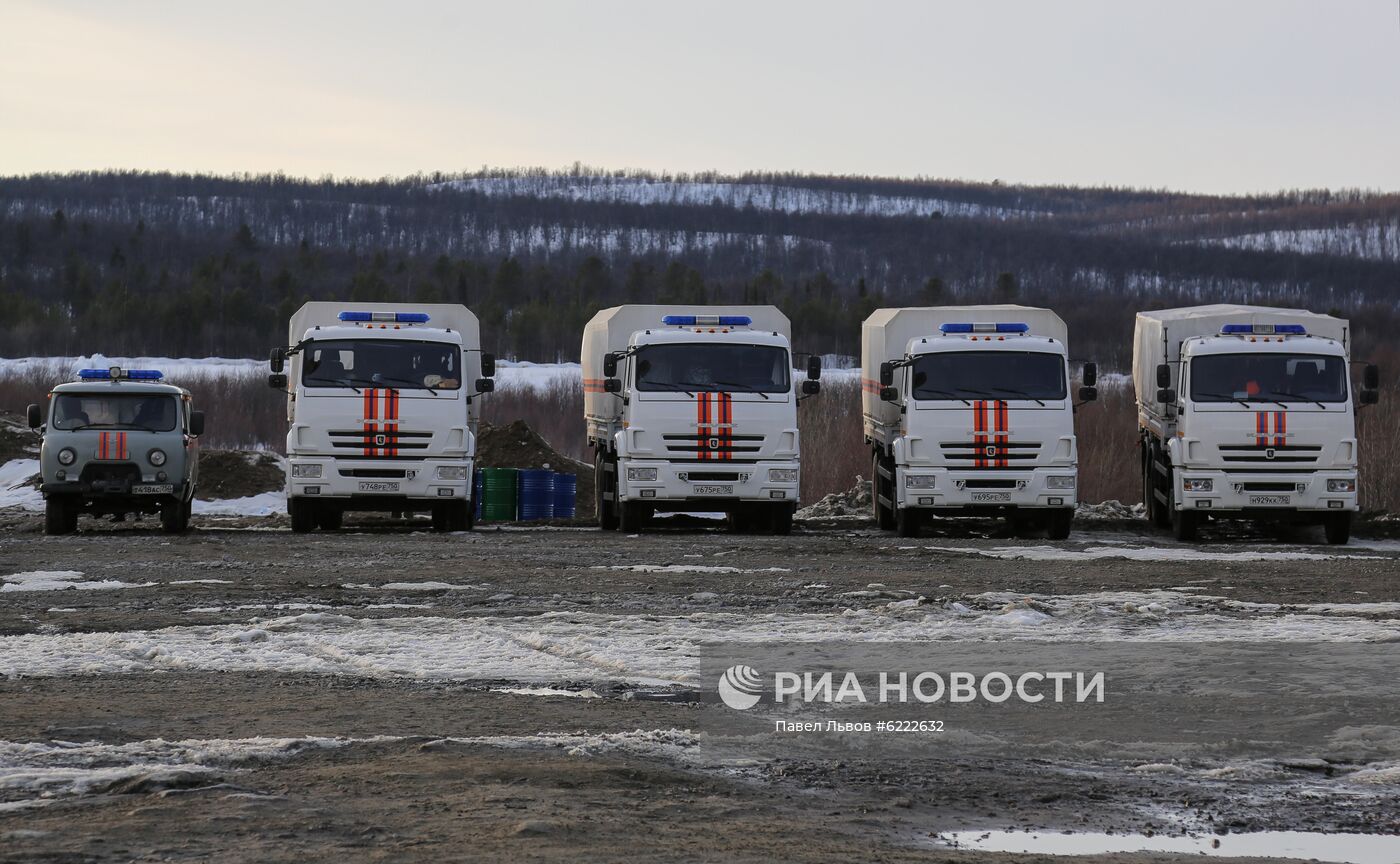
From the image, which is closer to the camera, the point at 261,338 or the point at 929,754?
the point at 929,754

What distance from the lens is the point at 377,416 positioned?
75.7ft

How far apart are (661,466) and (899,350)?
4.11 m

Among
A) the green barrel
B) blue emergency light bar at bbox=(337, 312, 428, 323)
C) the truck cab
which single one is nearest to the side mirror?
blue emergency light bar at bbox=(337, 312, 428, 323)

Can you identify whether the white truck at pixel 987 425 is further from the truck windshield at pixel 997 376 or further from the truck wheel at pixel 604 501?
the truck wheel at pixel 604 501

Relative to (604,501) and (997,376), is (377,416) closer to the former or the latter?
(604,501)

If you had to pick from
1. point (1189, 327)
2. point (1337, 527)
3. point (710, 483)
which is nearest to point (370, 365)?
point (710, 483)

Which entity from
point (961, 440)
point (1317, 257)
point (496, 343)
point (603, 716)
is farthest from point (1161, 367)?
point (1317, 257)

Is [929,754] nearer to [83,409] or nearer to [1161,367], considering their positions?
[1161,367]

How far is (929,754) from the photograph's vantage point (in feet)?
27.0

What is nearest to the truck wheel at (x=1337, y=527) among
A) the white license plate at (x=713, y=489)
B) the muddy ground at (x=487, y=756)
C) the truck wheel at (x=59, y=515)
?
the muddy ground at (x=487, y=756)

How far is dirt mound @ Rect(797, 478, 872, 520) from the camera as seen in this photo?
31.7 metres

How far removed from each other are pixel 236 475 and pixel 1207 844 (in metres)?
32.7

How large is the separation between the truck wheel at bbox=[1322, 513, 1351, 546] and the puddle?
18012 millimetres

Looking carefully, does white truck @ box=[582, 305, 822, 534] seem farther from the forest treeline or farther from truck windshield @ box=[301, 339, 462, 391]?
the forest treeline
